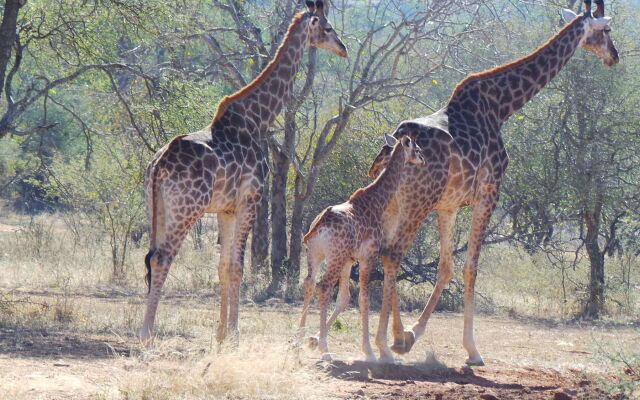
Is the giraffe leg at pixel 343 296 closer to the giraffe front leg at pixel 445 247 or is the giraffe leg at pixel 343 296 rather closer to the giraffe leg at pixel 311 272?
the giraffe leg at pixel 311 272

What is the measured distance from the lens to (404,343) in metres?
8.66

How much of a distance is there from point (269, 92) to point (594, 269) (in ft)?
25.0

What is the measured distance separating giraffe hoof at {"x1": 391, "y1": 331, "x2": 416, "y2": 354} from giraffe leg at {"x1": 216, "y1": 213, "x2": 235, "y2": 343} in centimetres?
176

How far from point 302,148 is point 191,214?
377 inches

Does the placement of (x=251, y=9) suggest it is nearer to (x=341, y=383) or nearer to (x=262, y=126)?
(x=262, y=126)

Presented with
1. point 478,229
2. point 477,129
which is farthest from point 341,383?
point 477,129

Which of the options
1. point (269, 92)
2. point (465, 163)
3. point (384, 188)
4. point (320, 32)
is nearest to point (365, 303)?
point (384, 188)

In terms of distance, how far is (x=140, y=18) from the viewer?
10.5 metres

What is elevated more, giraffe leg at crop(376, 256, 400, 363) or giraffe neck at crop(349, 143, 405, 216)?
giraffe neck at crop(349, 143, 405, 216)

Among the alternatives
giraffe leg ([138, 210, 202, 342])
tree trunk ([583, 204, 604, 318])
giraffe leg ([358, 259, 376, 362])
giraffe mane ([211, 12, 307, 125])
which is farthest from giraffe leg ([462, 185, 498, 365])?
tree trunk ([583, 204, 604, 318])

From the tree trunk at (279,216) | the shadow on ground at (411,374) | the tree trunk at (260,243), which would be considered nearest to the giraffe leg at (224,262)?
the shadow on ground at (411,374)

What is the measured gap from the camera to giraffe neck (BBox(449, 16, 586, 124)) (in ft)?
30.8

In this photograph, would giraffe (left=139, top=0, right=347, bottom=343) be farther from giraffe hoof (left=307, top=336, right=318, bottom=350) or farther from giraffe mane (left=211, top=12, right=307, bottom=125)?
giraffe hoof (left=307, top=336, right=318, bottom=350)

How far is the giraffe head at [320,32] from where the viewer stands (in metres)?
9.33
